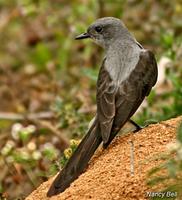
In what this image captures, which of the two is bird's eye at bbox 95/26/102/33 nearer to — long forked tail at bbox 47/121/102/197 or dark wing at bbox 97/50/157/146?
dark wing at bbox 97/50/157/146

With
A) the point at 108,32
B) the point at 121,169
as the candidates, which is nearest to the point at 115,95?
the point at 121,169

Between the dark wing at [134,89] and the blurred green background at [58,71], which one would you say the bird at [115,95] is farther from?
the blurred green background at [58,71]

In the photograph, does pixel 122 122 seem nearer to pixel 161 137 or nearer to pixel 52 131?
pixel 161 137

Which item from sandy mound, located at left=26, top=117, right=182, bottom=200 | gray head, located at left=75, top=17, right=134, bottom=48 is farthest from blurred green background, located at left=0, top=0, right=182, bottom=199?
sandy mound, located at left=26, top=117, right=182, bottom=200

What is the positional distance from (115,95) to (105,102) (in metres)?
0.12

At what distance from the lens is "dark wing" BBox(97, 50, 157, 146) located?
19.4 ft

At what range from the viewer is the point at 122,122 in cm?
595

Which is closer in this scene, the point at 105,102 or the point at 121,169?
the point at 121,169

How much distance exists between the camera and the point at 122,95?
6113 millimetres

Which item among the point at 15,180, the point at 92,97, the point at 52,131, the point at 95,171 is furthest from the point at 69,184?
the point at 92,97

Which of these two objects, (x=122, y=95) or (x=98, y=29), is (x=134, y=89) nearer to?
(x=122, y=95)

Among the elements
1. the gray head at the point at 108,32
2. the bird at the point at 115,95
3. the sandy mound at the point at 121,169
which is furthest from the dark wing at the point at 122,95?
the gray head at the point at 108,32

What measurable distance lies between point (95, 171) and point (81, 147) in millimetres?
465

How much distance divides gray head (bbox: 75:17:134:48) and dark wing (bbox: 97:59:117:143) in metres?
0.78
